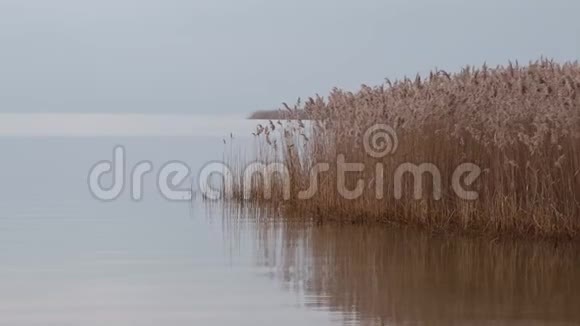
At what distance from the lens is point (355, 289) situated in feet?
24.2

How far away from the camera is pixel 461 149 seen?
1048cm

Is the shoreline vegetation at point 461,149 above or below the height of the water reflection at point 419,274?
above

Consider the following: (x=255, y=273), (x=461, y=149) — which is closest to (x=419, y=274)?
(x=255, y=273)

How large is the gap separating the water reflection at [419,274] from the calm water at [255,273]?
11 millimetres

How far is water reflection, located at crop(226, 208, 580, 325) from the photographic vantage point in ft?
21.8

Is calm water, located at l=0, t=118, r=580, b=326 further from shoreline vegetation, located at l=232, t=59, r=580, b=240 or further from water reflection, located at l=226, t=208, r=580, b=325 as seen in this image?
shoreline vegetation, located at l=232, t=59, r=580, b=240

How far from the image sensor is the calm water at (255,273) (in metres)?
6.58

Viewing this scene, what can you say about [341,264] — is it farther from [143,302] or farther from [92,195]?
[92,195]

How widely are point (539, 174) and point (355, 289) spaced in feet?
9.87

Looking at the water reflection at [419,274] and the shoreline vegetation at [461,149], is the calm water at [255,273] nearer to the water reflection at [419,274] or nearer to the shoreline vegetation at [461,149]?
the water reflection at [419,274]

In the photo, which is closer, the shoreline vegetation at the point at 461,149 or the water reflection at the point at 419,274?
the water reflection at the point at 419,274

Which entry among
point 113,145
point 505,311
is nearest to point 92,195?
point 505,311

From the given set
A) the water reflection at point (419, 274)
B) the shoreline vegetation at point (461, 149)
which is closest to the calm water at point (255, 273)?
the water reflection at point (419, 274)

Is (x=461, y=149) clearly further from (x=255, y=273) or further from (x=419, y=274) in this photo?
(x=255, y=273)
